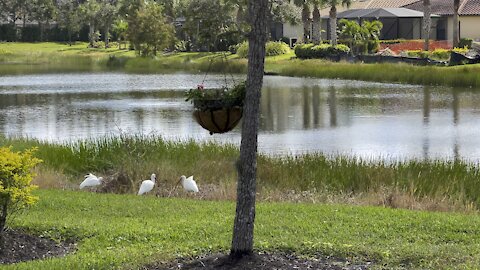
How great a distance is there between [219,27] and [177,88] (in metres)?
30.5

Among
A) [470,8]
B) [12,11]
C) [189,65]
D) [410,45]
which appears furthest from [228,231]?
[12,11]

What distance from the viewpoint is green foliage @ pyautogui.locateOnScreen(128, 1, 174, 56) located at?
60500mm

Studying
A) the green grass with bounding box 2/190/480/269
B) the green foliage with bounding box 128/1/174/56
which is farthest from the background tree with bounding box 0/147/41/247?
the green foliage with bounding box 128/1/174/56

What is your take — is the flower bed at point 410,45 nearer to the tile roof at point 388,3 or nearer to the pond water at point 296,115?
the tile roof at point 388,3

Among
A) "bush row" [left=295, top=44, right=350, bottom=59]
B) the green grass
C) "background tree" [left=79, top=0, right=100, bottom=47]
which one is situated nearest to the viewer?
the green grass

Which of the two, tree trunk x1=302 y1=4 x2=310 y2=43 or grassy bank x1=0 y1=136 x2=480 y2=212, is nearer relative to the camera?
grassy bank x1=0 y1=136 x2=480 y2=212

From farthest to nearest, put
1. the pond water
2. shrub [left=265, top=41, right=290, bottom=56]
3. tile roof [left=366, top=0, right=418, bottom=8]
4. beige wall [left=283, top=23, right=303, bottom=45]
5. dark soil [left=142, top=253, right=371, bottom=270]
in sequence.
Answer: beige wall [left=283, top=23, right=303, bottom=45]
tile roof [left=366, top=0, right=418, bottom=8]
shrub [left=265, top=41, right=290, bottom=56]
the pond water
dark soil [left=142, top=253, right=371, bottom=270]

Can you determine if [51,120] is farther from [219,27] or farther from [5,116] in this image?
[219,27]

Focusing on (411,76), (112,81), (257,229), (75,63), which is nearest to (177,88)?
(112,81)

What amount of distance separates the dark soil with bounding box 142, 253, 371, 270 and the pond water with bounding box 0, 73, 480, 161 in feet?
33.6

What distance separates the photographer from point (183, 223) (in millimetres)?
8289

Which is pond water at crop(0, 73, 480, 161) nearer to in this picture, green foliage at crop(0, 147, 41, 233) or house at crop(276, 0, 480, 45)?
green foliage at crop(0, 147, 41, 233)

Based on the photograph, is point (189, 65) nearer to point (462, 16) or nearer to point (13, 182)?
point (462, 16)

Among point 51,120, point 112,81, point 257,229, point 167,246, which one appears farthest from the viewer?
point 112,81
